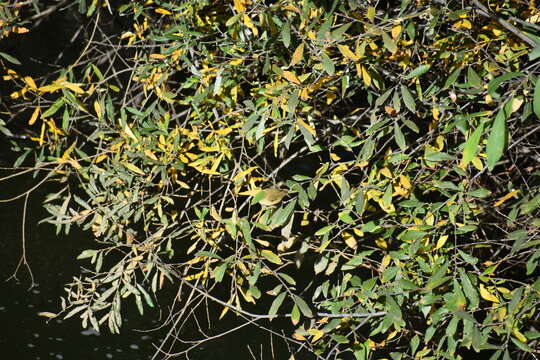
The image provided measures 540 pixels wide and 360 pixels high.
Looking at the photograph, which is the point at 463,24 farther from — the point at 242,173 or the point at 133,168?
the point at 133,168

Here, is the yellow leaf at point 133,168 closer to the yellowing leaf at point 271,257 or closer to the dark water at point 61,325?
the yellowing leaf at point 271,257

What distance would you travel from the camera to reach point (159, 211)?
2617mm

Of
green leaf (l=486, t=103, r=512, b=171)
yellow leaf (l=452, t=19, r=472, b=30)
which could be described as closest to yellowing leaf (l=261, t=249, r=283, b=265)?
yellow leaf (l=452, t=19, r=472, b=30)

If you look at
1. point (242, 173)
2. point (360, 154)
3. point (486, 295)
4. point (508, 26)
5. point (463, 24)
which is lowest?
point (486, 295)

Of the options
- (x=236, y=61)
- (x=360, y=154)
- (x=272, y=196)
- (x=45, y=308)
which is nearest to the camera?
(x=272, y=196)

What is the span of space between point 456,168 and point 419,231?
0.76 feet

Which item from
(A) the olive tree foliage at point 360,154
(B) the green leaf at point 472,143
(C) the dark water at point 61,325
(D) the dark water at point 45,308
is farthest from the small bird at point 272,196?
(C) the dark water at point 61,325

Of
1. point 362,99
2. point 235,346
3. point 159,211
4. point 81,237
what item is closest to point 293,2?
point 159,211

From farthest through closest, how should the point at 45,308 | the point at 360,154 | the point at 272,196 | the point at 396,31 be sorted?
the point at 45,308 → the point at 360,154 → the point at 272,196 → the point at 396,31

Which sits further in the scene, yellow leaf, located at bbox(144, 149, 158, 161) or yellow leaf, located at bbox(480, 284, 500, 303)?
yellow leaf, located at bbox(144, 149, 158, 161)

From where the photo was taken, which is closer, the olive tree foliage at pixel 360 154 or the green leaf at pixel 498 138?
the green leaf at pixel 498 138

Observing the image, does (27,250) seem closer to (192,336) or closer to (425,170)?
(192,336)

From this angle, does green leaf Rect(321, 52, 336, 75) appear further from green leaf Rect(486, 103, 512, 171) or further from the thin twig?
green leaf Rect(486, 103, 512, 171)

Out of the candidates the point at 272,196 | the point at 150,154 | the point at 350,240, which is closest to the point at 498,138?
the point at 272,196
